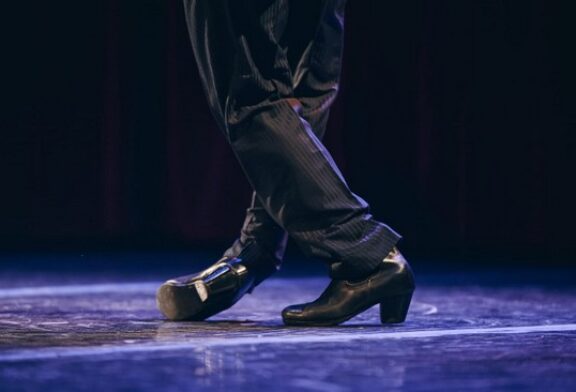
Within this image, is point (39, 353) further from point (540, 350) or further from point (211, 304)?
point (540, 350)

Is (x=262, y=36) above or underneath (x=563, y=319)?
above

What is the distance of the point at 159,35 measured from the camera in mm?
3811

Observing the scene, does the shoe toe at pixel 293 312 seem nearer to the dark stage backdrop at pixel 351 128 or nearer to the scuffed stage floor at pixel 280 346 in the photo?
the scuffed stage floor at pixel 280 346

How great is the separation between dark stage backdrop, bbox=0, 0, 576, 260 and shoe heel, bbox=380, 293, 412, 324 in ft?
5.19

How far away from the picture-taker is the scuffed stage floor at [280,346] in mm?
1173

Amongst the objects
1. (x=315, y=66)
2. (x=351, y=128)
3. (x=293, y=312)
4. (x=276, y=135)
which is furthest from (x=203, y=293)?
(x=351, y=128)

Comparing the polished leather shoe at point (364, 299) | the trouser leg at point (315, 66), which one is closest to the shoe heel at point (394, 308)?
the polished leather shoe at point (364, 299)

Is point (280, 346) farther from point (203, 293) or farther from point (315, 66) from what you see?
point (315, 66)

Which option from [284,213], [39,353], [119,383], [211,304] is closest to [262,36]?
[284,213]

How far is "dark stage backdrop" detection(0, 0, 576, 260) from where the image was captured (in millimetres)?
3244

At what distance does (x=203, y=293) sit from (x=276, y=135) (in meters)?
0.27

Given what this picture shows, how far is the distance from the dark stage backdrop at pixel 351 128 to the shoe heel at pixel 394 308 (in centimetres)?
158

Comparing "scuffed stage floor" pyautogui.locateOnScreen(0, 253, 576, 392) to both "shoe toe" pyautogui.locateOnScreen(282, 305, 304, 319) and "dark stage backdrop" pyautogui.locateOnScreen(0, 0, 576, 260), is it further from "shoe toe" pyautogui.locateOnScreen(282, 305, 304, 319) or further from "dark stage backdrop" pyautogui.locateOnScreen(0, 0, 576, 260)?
"dark stage backdrop" pyautogui.locateOnScreen(0, 0, 576, 260)

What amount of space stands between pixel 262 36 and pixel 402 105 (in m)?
1.77
